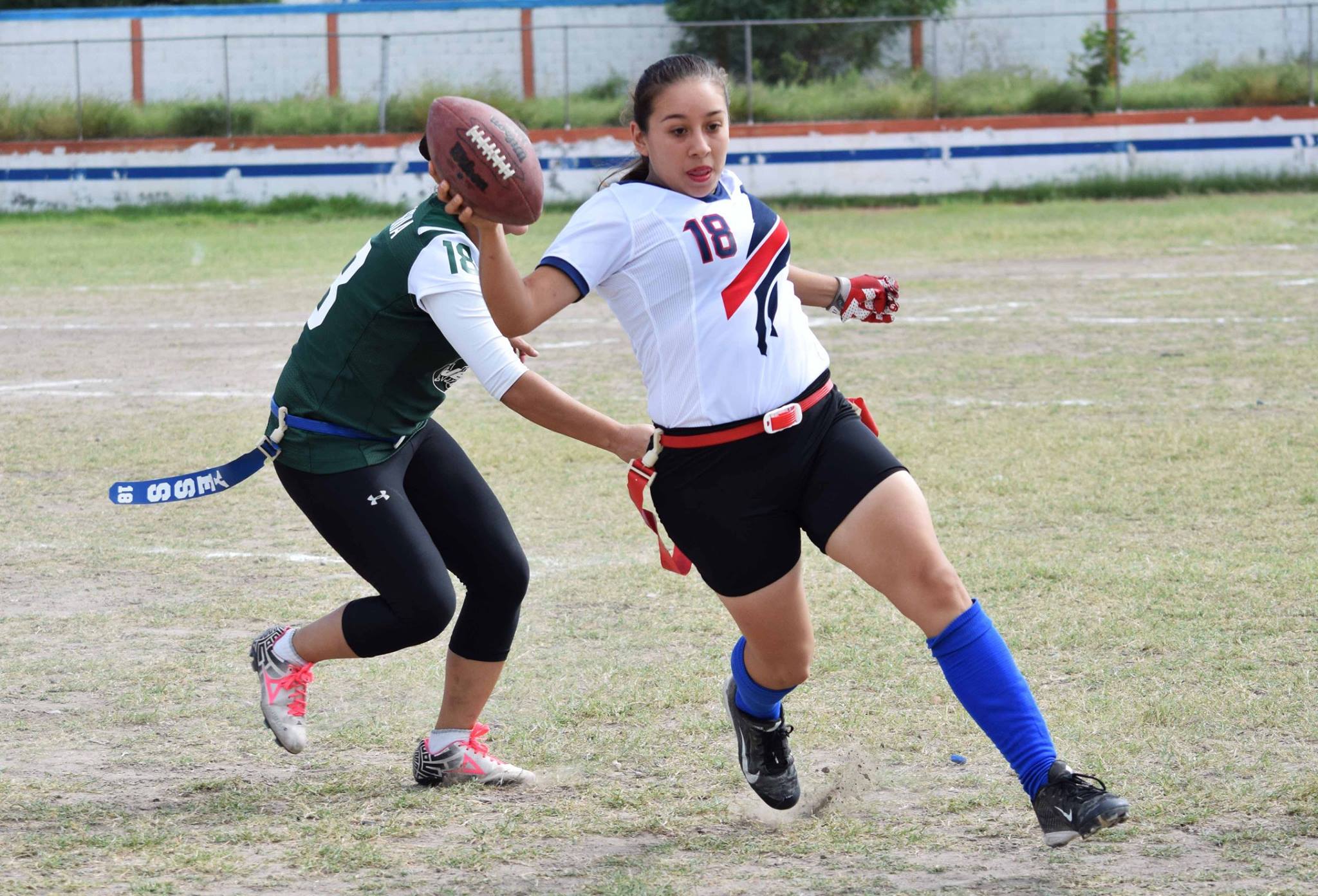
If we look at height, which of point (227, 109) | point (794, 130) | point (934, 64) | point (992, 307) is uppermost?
point (934, 64)

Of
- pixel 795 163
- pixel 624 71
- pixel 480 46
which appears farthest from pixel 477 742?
pixel 480 46

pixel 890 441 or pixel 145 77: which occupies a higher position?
pixel 145 77

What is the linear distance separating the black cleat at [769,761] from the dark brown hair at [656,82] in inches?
62.1

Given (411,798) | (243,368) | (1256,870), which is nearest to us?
(1256,870)

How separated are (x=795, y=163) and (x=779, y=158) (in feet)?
0.97

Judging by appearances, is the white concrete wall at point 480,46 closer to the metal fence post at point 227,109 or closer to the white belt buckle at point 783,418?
the metal fence post at point 227,109

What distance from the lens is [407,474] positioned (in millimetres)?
4633

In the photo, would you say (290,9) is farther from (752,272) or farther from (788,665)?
(788,665)

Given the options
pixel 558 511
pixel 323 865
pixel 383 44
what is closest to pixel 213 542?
pixel 558 511

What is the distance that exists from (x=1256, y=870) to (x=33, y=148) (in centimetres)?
2833

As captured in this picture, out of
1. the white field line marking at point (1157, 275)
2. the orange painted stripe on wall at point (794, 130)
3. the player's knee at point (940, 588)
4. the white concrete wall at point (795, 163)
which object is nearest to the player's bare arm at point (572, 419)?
the player's knee at point (940, 588)

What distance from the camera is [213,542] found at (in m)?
7.46

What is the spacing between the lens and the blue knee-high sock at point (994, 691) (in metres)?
3.81

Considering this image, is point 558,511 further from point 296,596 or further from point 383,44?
point 383,44
